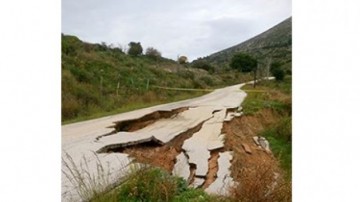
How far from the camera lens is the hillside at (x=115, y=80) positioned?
92.2 inches

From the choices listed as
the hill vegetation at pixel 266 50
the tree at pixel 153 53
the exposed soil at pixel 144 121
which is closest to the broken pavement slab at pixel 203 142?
the exposed soil at pixel 144 121

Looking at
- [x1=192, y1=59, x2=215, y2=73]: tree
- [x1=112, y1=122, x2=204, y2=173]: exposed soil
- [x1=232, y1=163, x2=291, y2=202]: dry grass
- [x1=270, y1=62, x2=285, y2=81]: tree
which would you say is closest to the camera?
[x1=232, y1=163, x2=291, y2=202]: dry grass

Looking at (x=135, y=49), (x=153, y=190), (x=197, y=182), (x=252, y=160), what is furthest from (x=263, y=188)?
(x=135, y=49)

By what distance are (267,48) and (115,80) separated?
0.69m

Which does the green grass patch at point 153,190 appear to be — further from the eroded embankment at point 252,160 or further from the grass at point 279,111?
the grass at point 279,111

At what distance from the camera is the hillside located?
2.34m

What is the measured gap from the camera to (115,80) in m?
2.41

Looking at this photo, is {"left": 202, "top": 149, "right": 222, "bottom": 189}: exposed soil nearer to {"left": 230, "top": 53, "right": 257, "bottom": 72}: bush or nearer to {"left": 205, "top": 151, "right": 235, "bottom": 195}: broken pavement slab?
{"left": 205, "top": 151, "right": 235, "bottom": 195}: broken pavement slab

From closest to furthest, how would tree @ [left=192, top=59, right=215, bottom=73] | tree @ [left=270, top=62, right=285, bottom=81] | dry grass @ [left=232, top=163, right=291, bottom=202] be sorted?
1. dry grass @ [left=232, top=163, right=291, bottom=202]
2. tree @ [left=270, top=62, right=285, bottom=81]
3. tree @ [left=192, top=59, right=215, bottom=73]

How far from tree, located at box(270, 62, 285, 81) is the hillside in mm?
178

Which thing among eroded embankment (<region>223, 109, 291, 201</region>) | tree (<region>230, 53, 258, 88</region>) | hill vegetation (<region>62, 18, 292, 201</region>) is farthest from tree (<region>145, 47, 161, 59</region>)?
eroded embankment (<region>223, 109, 291, 201</region>)

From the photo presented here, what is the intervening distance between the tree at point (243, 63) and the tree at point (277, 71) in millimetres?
88
